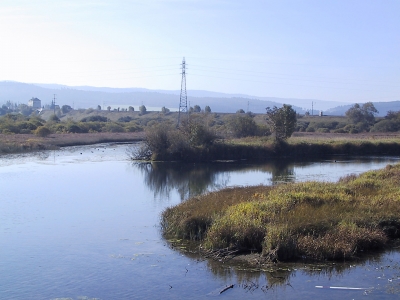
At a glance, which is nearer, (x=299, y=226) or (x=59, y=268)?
(x=59, y=268)

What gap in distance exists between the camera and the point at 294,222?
1573 cm

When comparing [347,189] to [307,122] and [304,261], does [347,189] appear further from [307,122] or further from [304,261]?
[307,122]

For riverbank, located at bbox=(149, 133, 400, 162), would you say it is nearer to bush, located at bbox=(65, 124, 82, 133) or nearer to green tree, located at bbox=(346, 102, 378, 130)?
bush, located at bbox=(65, 124, 82, 133)

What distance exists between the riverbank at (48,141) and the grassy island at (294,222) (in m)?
35.3

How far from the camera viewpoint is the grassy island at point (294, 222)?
47.4ft

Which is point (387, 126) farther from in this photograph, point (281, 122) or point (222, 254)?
point (222, 254)

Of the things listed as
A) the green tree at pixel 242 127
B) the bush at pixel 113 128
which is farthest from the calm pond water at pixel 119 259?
the bush at pixel 113 128

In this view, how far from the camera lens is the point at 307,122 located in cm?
9419

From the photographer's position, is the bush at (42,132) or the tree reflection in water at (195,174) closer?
the tree reflection in water at (195,174)

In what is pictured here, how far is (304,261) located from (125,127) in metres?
71.0

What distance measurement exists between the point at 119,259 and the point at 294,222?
17.9 feet

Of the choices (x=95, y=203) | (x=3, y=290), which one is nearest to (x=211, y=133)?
(x=95, y=203)

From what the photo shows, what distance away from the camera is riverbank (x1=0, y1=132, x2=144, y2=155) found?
5097cm

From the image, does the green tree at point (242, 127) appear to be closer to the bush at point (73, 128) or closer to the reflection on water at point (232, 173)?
the reflection on water at point (232, 173)
